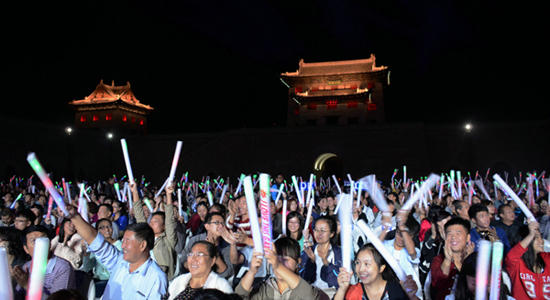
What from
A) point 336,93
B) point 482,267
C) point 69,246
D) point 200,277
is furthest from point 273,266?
point 336,93

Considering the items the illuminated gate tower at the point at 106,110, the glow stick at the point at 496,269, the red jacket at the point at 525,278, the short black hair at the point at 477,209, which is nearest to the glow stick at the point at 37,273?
the glow stick at the point at 496,269

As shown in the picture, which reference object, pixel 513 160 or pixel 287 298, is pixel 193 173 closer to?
pixel 513 160

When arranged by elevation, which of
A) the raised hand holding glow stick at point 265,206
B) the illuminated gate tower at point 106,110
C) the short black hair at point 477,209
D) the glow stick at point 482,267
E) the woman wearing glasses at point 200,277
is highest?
the illuminated gate tower at point 106,110

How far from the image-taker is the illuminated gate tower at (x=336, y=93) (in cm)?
2680

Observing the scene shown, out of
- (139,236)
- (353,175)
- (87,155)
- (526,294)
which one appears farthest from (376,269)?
(87,155)

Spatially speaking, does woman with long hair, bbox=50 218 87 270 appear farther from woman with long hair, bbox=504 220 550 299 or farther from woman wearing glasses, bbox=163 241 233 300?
woman with long hair, bbox=504 220 550 299

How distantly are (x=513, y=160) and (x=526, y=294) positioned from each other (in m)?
22.0

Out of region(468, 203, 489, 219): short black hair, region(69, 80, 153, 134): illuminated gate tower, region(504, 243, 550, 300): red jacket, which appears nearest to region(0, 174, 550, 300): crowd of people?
region(504, 243, 550, 300): red jacket

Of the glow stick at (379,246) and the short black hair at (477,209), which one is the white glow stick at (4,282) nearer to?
the glow stick at (379,246)

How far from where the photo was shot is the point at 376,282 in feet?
8.13

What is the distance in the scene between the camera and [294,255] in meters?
2.87

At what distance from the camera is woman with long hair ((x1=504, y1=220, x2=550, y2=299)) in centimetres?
271

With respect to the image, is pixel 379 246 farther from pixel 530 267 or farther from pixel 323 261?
pixel 530 267

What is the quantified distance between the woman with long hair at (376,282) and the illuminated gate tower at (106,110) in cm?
3107
